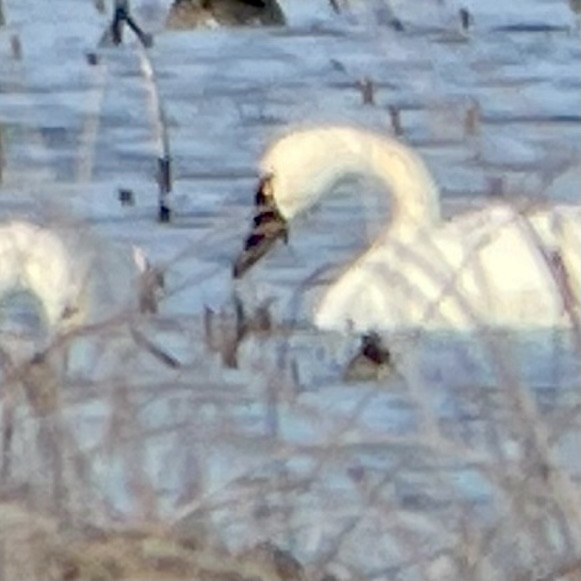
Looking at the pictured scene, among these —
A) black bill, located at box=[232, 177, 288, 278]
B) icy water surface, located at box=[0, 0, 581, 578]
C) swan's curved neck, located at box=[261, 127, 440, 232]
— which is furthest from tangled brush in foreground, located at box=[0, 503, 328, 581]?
swan's curved neck, located at box=[261, 127, 440, 232]

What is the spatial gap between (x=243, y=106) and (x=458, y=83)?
66 centimetres

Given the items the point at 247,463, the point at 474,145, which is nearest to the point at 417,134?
the point at 474,145

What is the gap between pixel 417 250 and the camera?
8219 millimetres

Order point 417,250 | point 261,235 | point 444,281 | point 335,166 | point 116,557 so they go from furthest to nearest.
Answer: point 335,166 < point 261,235 < point 417,250 < point 444,281 < point 116,557

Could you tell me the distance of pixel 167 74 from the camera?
501 inches

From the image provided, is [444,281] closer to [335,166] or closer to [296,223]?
[296,223]

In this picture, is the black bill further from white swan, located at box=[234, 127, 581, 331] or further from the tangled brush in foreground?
the tangled brush in foreground

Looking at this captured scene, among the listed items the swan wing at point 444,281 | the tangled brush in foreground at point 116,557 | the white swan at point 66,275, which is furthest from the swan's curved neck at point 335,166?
the tangled brush in foreground at point 116,557

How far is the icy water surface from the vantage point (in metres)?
5.90

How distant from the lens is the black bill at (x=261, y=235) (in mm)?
9148

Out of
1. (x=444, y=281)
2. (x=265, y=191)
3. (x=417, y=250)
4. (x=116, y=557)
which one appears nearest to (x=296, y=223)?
(x=265, y=191)

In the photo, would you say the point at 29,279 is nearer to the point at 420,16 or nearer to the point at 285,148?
the point at 285,148

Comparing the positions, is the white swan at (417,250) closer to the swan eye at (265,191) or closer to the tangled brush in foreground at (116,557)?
the swan eye at (265,191)

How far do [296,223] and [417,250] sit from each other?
80.9 inches
